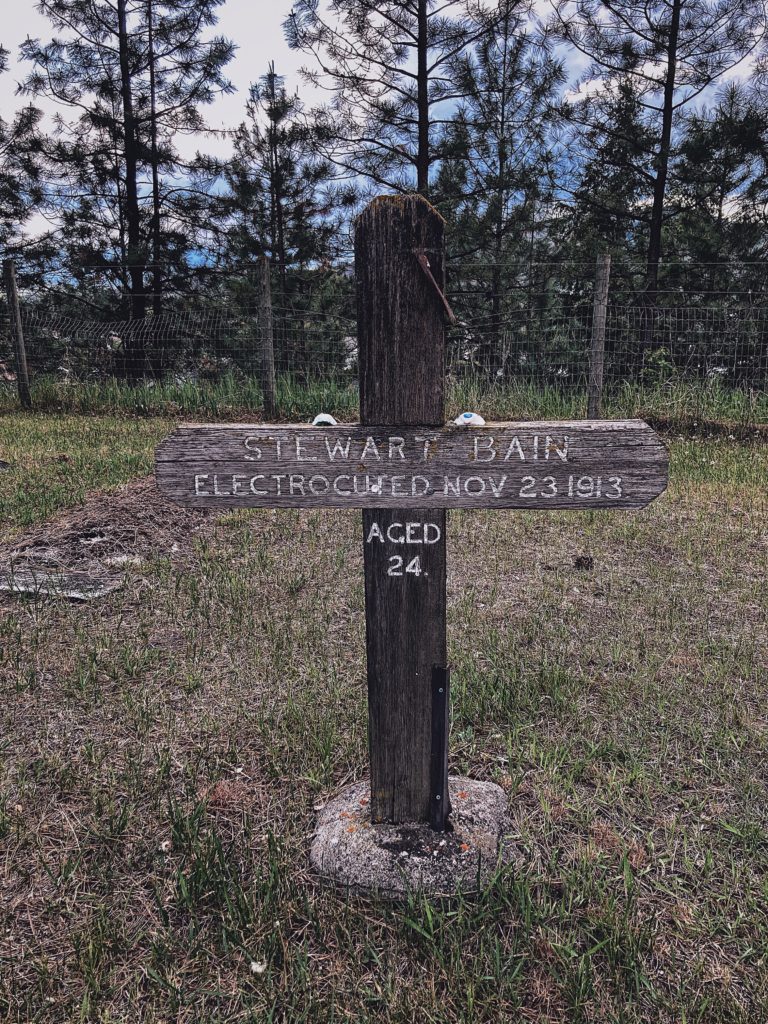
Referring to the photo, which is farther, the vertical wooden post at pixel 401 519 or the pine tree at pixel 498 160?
the pine tree at pixel 498 160

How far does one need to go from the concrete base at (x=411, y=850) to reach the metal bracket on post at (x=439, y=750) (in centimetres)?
5

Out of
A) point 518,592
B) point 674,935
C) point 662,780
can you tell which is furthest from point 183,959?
point 518,592

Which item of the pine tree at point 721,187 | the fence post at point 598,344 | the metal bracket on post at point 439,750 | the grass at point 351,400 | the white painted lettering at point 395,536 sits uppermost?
the pine tree at point 721,187

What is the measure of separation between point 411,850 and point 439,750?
28 cm

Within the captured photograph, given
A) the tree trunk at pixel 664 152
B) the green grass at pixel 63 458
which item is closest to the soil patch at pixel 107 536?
the green grass at pixel 63 458

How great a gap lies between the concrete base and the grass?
20.9 ft

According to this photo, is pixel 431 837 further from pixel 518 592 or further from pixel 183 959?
pixel 518 592

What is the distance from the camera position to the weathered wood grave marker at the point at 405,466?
5.60 ft

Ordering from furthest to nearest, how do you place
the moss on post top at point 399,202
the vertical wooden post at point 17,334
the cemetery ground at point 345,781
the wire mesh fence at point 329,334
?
the wire mesh fence at point 329,334 < the vertical wooden post at point 17,334 < the moss on post top at point 399,202 < the cemetery ground at point 345,781

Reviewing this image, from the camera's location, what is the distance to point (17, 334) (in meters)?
9.75

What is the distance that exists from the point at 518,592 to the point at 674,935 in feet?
7.23

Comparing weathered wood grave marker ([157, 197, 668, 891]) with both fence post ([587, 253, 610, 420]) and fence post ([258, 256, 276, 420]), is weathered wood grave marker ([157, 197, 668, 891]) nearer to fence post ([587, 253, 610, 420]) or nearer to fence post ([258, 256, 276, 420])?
fence post ([587, 253, 610, 420])

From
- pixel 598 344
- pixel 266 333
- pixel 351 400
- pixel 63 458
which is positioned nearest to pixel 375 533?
pixel 63 458

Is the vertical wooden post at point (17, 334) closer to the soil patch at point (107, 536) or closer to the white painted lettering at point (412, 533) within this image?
the soil patch at point (107, 536)
